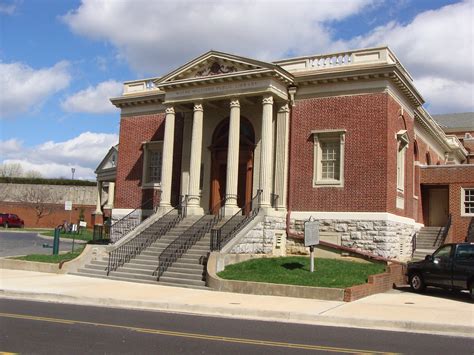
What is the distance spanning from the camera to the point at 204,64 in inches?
A: 930

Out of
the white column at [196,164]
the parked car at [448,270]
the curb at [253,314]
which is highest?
the white column at [196,164]

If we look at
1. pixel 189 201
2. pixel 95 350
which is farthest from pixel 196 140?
pixel 95 350

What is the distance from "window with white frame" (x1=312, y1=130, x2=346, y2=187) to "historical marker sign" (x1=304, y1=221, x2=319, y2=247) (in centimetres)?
460

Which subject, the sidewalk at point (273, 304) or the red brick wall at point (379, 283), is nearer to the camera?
the sidewalk at point (273, 304)

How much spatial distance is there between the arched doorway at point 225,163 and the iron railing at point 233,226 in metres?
1.40

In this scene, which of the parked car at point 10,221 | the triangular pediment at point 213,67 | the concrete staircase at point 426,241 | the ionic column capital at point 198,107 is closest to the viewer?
the triangular pediment at point 213,67

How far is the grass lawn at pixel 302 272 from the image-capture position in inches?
637

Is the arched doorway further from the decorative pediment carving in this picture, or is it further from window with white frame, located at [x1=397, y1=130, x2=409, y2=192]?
window with white frame, located at [x1=397, y1=130, x2=409, y2=192]

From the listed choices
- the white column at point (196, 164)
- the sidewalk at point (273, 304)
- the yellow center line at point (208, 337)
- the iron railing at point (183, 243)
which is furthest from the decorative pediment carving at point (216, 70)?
the yellow center line at point (208, 337)

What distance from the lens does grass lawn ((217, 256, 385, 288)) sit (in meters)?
16.2

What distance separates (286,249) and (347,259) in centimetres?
270

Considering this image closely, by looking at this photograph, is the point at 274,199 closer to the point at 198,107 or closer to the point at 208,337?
the point at 198,107

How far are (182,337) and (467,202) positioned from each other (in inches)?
850

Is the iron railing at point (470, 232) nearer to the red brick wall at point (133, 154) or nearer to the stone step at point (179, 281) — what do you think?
the stone step at point (179, 281)
